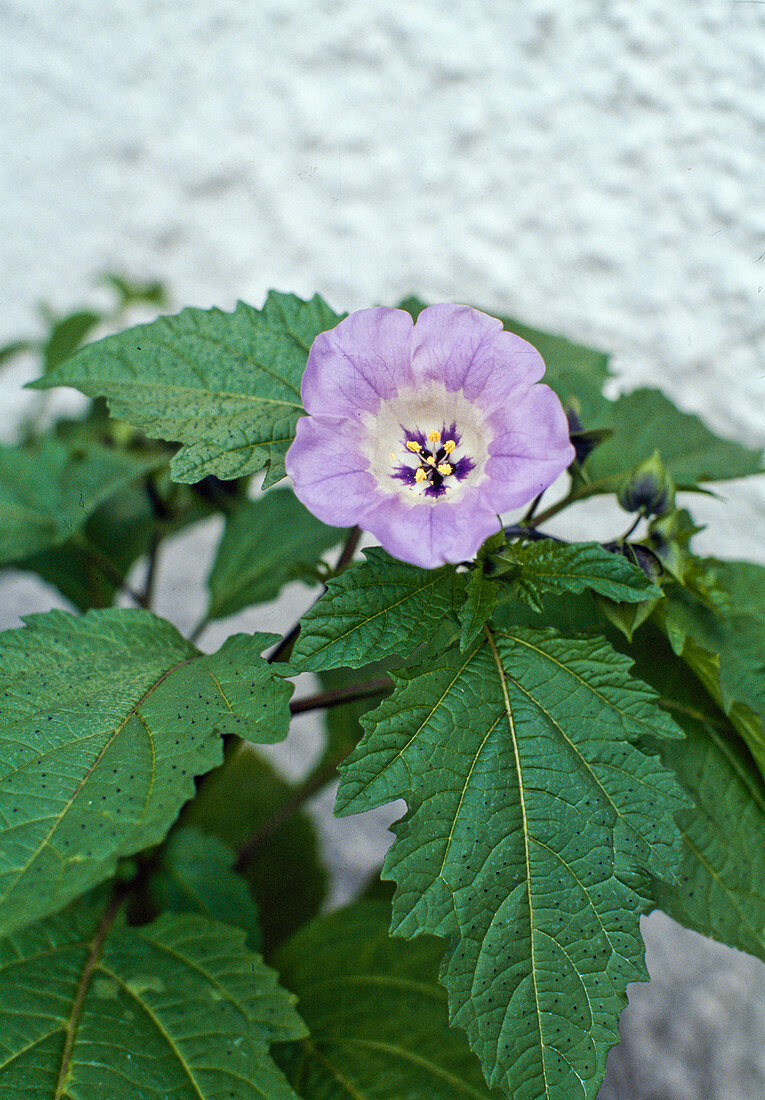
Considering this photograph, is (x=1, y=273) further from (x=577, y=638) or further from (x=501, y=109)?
(x=577, y=638)

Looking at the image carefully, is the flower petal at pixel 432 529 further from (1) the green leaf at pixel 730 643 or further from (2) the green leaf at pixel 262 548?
(2) the green leaf at pixel 262 548

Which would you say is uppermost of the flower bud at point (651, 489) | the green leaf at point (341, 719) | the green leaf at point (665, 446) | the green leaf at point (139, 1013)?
the green leaf at point (665, 446)

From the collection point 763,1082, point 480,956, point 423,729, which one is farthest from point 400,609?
point 763,1082

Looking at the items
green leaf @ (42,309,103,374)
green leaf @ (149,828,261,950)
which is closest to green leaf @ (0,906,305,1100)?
green leaf @ (149,828,261,950)

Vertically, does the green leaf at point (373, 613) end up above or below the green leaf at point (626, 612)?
below

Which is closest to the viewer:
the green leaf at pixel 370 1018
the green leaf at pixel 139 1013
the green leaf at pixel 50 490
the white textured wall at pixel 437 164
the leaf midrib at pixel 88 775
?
the leaf midrib at pixel 88 775

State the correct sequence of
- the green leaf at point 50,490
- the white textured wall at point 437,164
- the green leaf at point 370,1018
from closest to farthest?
the green leaf at point 370,1018
the green leaf at point 50,490
the white textured wall at point 437,164

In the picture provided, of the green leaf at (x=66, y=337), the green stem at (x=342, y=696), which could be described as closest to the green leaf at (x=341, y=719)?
the green stem at (x=342, y=696)

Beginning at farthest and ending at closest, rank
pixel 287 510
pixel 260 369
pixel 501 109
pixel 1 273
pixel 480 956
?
pixel 1 273
pixel 501 109
pixel 287 510
pixel 260 369
pixel 480 956
